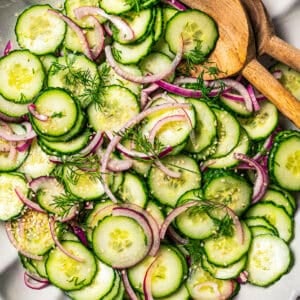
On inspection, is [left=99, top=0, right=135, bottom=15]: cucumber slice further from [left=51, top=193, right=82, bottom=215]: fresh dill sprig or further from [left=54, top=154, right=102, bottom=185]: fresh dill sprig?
[left=51, top=193, right=82, bottom=215]: fresh dill sprig

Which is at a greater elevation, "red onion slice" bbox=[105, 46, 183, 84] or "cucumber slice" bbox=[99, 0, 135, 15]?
"cucumber slice" bbox=[99, 0, 135, 15]

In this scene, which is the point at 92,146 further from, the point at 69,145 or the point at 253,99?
the point at 253,99

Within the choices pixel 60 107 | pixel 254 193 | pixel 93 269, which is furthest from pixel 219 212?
pixel 60 107

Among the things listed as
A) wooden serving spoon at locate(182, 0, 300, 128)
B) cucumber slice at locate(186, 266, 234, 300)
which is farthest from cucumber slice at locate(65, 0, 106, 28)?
cucumber slice at locate(186, 266, 234, 300)

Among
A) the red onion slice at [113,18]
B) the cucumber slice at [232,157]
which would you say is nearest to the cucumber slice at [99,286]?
the cucumber slice at [232,157]

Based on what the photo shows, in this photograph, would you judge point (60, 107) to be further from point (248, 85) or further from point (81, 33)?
point (248, 85)

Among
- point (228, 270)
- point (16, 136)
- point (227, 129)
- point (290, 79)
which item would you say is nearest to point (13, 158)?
point (16, 136)

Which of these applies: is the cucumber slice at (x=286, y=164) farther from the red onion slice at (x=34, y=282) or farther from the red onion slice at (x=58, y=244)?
the red onion slice at (x=34, y=282)
